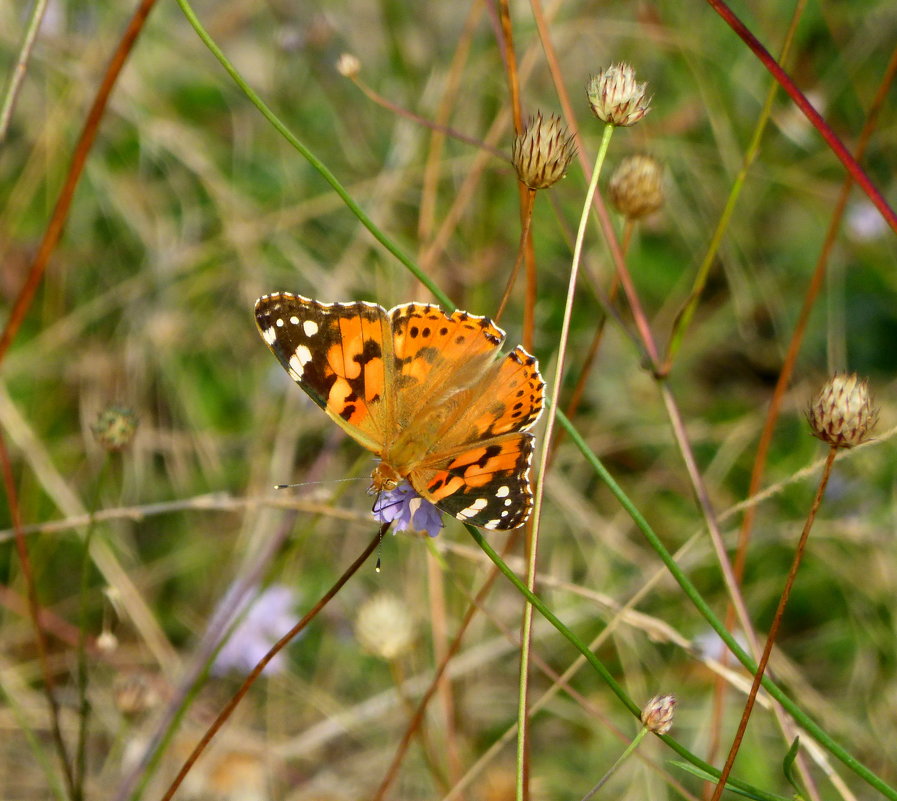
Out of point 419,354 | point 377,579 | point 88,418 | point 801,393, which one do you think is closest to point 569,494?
point 377,579

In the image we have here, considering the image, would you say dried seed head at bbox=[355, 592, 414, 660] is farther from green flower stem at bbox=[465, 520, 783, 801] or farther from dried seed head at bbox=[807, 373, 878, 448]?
dried seed head at bbox=[807, 373, 878, 448]

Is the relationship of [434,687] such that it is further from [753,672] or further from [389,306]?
[389,306]

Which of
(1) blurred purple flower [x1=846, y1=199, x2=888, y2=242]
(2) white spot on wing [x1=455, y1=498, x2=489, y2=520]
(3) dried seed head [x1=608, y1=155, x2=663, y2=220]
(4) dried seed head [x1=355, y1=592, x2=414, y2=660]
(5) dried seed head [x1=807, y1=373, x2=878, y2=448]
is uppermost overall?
(1) blurred purple flower [x1=846, y1=199, x2=888, y2=242]

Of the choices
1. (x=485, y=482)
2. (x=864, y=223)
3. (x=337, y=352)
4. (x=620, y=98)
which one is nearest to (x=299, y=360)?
(x=337, y=352)

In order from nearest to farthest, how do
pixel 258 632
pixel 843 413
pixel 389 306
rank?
1. pixel 843 413
2. pixel 258 632
3. pixel 389 306

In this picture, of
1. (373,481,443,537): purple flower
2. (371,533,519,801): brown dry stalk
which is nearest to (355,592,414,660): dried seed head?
(371,533,519,801): brown dry stalk
